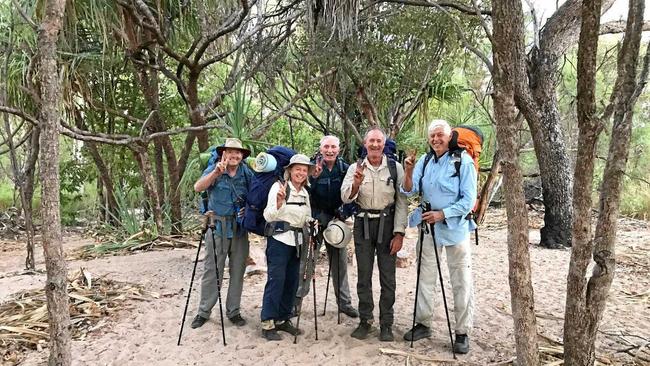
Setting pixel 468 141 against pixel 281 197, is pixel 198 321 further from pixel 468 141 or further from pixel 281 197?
pixel 468 141

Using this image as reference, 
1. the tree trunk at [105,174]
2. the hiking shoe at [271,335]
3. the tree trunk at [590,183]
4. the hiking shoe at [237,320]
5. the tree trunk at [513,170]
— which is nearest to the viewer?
the tree trunk at [590,183]

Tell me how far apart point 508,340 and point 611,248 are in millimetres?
1321

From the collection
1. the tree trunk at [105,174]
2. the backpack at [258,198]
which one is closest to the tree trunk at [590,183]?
the backpack at [258,198]

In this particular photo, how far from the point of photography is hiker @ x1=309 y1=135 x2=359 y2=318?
423 centimetres

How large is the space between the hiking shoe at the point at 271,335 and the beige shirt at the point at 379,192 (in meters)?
1.21

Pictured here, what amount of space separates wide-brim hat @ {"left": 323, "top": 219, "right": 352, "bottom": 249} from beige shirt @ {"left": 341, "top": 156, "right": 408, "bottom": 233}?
313 millimetres

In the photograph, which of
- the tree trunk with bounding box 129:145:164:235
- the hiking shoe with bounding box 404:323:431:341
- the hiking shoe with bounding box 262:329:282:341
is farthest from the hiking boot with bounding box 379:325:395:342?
the tree trunk with bounding box 129:145:164:235

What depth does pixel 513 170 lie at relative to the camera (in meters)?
3.01

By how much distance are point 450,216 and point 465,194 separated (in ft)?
0.66

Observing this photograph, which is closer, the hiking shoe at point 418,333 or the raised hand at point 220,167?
the hiking shoe at point 418,333

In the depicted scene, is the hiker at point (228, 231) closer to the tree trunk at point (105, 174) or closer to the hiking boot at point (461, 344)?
the hiking boot at point (461, 344)

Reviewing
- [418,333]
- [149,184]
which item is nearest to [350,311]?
[418,333]

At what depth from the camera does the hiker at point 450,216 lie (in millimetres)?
3678

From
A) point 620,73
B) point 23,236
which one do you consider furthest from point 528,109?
point 23,236
